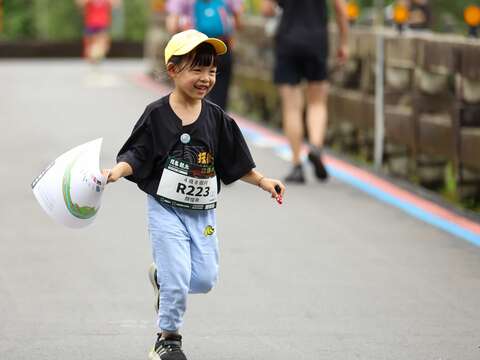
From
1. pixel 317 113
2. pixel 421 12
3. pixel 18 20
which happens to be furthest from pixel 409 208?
pixel 18 20

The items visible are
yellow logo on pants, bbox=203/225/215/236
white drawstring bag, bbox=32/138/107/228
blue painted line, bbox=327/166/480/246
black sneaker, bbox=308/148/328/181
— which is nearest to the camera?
white drawstring bag, bbox=32/138/107/228

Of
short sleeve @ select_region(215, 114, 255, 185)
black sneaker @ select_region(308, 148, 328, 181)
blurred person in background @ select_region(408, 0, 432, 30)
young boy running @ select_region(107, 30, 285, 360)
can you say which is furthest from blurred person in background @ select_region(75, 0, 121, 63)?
young boy running @ select_region(107, 30, 285, 360)

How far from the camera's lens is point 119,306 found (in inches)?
292

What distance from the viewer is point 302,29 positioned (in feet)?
39.4

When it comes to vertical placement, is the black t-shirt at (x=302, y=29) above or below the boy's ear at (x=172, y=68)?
below

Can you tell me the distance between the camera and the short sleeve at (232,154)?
6.37 metres

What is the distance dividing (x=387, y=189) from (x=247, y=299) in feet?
14.2

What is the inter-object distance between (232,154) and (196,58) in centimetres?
49

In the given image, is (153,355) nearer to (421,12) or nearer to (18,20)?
(421,12)

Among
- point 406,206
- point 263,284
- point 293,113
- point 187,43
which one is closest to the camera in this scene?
point 187,43

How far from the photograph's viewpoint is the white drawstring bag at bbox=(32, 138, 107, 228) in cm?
594

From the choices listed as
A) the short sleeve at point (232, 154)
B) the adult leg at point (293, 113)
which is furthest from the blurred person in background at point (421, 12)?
the short sleeve at point (232, 154)

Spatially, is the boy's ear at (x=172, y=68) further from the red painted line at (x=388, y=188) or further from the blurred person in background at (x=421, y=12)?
the blurred person in background at (x=421, y=12)

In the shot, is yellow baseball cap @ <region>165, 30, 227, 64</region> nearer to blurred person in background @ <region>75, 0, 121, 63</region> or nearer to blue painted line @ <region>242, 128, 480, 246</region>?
blue painted line @ <region>242, 128, 480, 246</region>
